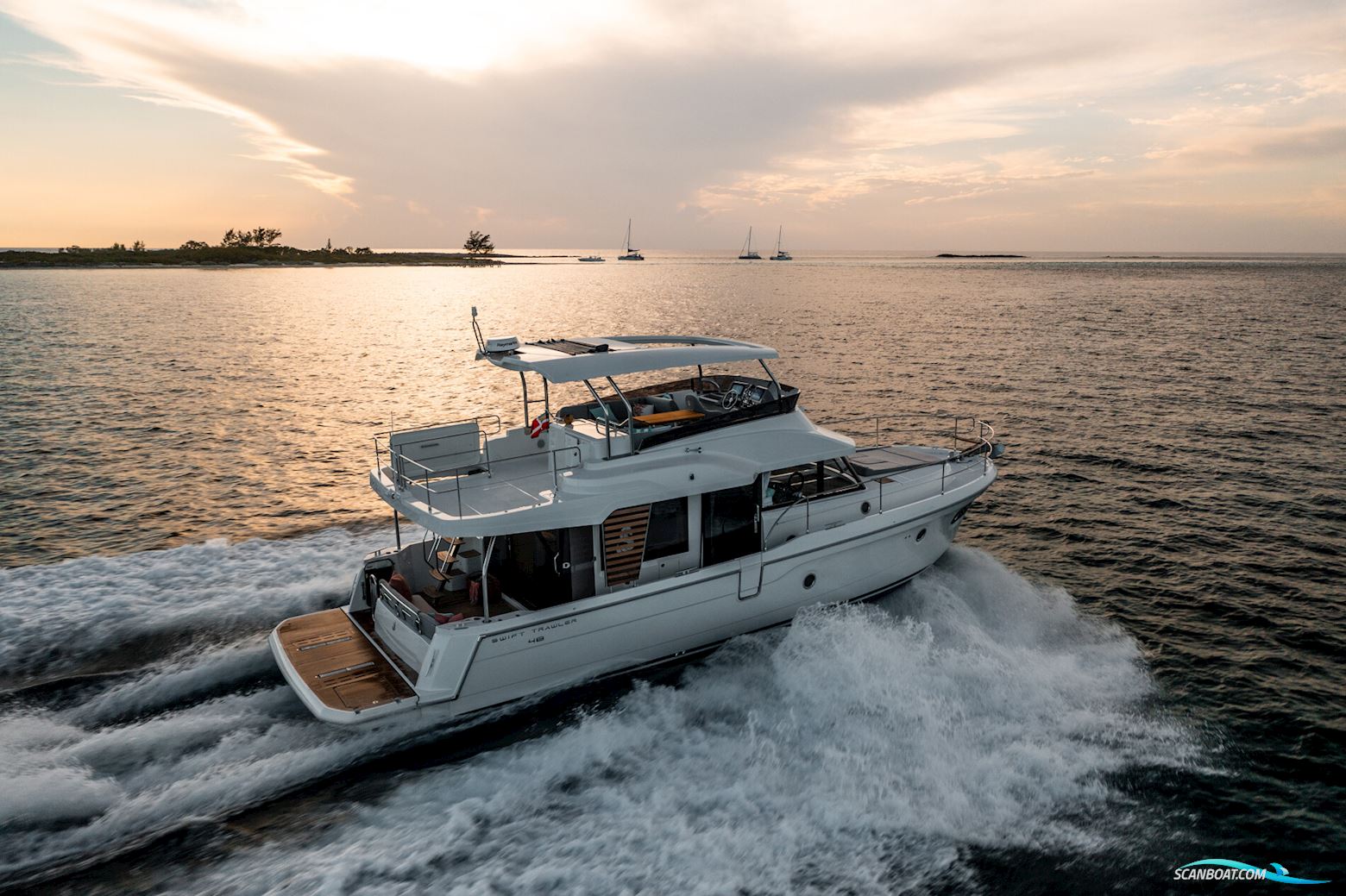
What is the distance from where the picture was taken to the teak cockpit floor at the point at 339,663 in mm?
8828

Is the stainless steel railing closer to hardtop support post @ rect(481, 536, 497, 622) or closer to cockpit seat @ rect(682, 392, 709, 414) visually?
hardtop support post @ rect(481, 536, 497, 622)

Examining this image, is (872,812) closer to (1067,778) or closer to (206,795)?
(1067,778)

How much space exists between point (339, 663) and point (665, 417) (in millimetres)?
5265

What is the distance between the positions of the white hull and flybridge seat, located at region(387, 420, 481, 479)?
1829 mm

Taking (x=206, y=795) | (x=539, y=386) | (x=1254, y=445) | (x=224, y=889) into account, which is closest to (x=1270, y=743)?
(x=224, y=889)

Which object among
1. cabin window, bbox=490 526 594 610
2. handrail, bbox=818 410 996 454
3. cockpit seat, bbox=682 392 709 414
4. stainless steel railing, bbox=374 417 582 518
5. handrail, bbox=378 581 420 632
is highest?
cockpit seat, bbox=682 392 709 414

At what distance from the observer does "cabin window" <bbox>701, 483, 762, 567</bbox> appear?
10672 millimetres

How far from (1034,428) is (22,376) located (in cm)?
4003

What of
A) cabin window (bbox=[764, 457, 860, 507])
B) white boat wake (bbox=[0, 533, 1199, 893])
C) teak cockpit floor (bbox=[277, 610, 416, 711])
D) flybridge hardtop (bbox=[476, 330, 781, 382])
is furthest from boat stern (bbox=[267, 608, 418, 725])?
cabin window (bbox=[764, 457, 860, 507])

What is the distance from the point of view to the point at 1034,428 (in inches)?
934

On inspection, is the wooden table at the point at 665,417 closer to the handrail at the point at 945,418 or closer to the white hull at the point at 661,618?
the white hull at the point at 661,618

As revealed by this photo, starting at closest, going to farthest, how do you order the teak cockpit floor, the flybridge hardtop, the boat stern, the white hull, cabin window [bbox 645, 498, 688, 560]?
1. the boat stern
2. the teak cockpit floor
3. the white hull
4. the flybridge hardtop
5. cabin window [bbox 645, 498, 688, 560]

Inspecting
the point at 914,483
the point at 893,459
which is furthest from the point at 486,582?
the point at 893,459

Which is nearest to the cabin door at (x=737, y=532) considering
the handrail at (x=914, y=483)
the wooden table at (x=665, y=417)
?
the handrail at (x=914, y=483)
